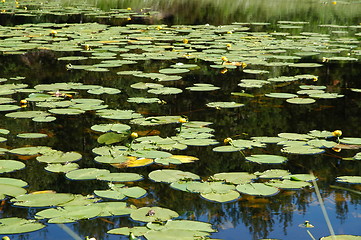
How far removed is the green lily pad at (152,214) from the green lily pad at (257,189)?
13.9 inches

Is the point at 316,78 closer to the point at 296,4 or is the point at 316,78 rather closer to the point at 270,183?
the point at 270,183

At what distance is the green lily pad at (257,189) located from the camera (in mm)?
2146

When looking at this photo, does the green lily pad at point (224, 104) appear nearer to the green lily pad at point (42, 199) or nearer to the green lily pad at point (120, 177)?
the green lily pad at point (120, 177)

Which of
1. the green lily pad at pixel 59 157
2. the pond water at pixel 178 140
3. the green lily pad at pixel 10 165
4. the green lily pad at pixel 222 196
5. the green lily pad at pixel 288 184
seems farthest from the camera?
the green lily pad at pixel 59 157

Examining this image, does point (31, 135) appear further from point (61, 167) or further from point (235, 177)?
point (235, 177)

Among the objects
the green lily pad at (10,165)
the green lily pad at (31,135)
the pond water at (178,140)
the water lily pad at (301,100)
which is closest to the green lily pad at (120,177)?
the pond water at (178,140)

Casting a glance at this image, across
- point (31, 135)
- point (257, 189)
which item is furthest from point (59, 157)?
point (257, 189)

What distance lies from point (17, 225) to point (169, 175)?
2.41ft

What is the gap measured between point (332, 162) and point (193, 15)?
872 centimetres

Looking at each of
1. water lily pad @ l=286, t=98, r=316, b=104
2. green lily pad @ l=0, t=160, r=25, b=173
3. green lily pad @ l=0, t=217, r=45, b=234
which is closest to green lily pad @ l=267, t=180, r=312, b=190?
green lily pad @ l=0, t=217, r=45, b=234

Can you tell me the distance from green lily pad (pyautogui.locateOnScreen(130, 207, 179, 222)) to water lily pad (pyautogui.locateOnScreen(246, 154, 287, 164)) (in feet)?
2.33

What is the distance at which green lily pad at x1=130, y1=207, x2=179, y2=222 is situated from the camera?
190cm

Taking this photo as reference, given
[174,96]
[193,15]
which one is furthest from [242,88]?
[193,15]

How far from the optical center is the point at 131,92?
3900 mm
